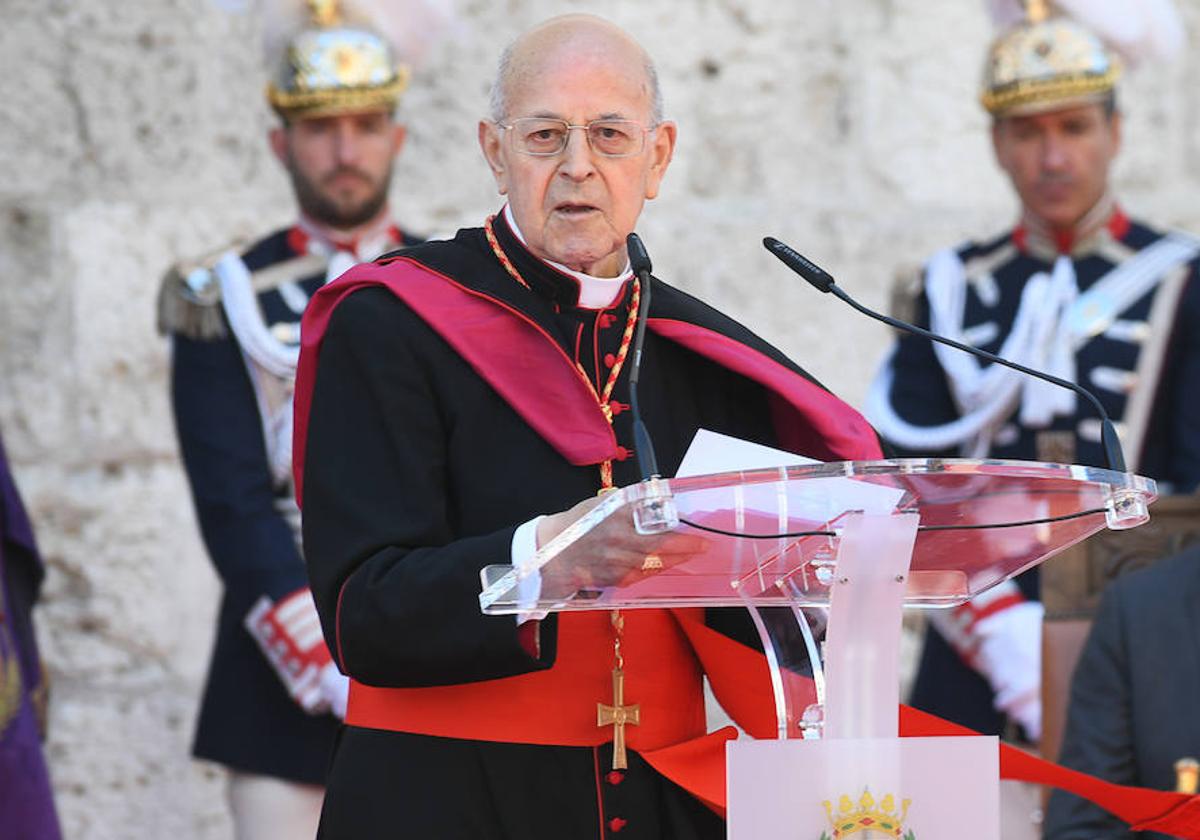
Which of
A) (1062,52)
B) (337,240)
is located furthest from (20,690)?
(1062,52)

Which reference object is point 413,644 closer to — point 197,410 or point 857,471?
point 857,471

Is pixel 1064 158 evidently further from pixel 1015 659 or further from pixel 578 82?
pixel 578 82

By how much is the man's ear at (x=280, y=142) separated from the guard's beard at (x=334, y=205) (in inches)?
2.3

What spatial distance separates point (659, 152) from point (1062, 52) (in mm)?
2868

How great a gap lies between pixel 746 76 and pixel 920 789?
3977mm

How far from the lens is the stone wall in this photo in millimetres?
5695

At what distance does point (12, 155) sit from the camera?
227 inches

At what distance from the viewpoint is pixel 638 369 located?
2602 mm

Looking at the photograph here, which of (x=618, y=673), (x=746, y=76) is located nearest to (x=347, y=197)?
(x=746, y=76)

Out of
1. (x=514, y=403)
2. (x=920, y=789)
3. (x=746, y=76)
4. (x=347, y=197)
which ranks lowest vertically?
(x=920, y=789)

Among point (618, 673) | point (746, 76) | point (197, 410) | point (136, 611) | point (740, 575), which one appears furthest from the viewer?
point (746, 76)

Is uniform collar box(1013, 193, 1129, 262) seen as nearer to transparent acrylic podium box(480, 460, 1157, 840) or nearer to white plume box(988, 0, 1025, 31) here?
white plume box(988, 0, 1025, 31)

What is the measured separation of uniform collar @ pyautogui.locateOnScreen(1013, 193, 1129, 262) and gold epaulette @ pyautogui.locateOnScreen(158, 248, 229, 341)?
1912mm

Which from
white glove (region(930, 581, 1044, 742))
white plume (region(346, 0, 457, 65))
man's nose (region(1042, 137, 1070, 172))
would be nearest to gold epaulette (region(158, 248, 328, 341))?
white plume (region(346, 0, 457, 65))
